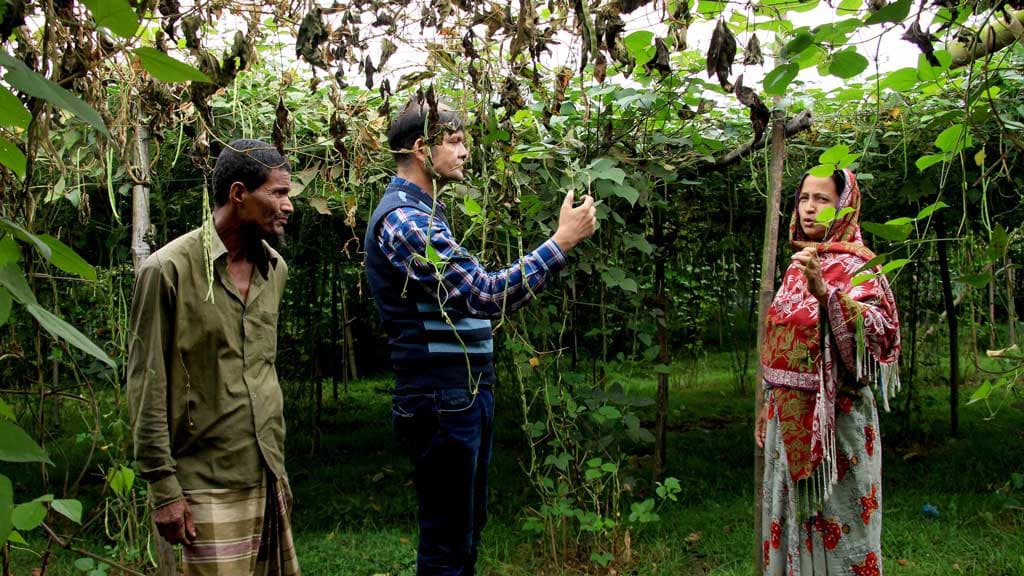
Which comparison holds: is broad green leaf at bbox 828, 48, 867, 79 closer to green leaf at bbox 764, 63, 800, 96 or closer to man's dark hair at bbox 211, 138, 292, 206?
green leaf at bbox 764, 63, 800, 96

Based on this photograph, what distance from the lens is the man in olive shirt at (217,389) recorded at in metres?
1.95

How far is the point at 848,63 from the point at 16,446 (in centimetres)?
128

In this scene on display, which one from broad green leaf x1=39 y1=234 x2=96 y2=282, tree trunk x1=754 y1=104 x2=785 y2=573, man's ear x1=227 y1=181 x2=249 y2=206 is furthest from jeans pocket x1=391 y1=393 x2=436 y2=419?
broad green leaf x1=39 y1=234 x2=96 y2=282

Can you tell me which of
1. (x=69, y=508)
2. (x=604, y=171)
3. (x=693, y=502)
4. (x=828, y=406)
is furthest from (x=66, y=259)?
(x=693, y=502)

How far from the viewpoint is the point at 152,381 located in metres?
1.93

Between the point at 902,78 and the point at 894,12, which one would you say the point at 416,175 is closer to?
the point at 902,78

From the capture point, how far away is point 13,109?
718mm

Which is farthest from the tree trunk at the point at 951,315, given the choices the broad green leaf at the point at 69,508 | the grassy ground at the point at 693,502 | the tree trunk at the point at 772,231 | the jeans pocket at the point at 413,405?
the broad green leaf at the point at 69,508

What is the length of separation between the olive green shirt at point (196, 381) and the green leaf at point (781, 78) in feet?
4.76

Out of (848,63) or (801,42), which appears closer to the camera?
(801,42)

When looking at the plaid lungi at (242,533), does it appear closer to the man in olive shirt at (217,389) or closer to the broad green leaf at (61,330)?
the man in olive shirt at (217,389)

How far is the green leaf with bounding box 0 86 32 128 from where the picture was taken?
711 mm

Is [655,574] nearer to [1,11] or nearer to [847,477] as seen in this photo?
[847,477]

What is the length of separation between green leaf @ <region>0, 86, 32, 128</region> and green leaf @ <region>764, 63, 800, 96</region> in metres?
1.04
